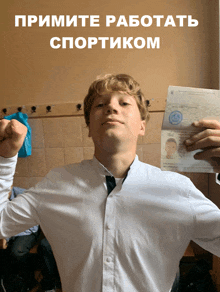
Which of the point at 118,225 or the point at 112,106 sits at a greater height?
the point at 112,106

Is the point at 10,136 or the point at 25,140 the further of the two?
the point at 25,140

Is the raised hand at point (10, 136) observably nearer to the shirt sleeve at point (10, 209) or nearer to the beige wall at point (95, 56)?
the shirt sleeve at point (10, 209)

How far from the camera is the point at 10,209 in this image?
861 millimetres

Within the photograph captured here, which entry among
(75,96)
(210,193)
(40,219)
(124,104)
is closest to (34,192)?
(40,219)

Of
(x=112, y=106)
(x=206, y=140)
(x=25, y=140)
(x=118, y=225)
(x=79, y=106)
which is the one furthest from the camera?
(x=79, y=106)

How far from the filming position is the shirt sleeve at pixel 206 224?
2.56 feet

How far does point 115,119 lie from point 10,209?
22.1 inches

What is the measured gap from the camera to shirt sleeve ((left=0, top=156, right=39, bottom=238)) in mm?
824

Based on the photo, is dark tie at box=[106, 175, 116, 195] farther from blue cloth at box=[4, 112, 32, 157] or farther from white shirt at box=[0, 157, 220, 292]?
blue cloth at box=[4, 112, 32, 157]

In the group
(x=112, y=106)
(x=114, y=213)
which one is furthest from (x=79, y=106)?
(x=114, y=213)

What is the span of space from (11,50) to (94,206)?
2.17 metres

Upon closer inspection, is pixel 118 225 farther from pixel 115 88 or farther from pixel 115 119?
pixel 115 88

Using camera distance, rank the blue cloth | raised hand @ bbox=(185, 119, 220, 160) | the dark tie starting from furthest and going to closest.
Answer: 1. the blue cloth
2. the dark tie
3. raised hand @ bbox=(185, 119, 220, 160)

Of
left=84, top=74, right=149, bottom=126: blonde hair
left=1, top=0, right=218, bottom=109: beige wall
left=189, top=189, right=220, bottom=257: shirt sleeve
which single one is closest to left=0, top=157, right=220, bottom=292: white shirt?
left=189, top=189, right=220, bottom=257: shirt sleeve
